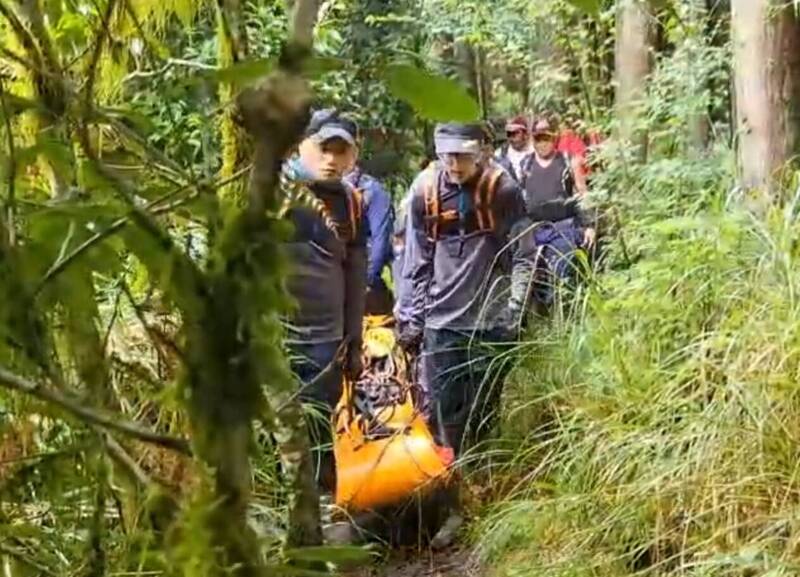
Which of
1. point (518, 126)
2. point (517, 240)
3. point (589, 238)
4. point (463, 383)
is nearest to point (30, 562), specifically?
point (463, 383)

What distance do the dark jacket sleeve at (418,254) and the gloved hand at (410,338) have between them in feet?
0.12

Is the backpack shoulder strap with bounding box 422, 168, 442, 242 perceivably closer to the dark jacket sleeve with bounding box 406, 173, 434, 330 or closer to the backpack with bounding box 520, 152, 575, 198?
the dark jacket sleeve with bounding box 406, 173, 434, 330

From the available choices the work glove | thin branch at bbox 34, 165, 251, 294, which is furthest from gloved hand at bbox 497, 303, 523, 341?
thin branch at bbox 34, 165, 251, 294

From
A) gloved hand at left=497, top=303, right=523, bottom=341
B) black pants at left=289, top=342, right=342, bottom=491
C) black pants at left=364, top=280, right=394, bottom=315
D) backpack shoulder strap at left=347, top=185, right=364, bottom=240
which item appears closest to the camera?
black pants at left=289, top=342, right=342, bottom=491

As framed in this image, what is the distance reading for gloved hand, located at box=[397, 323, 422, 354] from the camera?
4780 millimetres

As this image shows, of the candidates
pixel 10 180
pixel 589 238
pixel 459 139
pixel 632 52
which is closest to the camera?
pixel 10 180

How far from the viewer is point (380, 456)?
4113 millimetres

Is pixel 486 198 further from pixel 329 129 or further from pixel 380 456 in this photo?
pixel 380 456

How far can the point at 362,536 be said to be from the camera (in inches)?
156

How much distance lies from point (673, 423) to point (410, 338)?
5.42ft

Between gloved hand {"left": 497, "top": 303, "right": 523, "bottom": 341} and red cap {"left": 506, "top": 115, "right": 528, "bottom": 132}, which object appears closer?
gloved hand {"left": 497, "top": 303, "right": 523, "bottom": 341}

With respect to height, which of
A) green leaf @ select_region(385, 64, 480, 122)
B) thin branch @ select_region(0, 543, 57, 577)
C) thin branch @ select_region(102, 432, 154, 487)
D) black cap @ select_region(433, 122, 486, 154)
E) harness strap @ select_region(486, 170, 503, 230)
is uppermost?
black cap @ select_region(433, 122, 486, 154)

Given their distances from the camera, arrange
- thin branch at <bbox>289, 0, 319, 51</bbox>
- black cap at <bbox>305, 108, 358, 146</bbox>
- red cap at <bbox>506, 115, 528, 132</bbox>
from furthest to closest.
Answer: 1. red cap at <bbox>506, 115, 528, 132</bbox>
2. black cap at <bbox>305, 108, 358, 146</bbox>
3. thin branch at <bbox>289, 0, 319, 51</bbox>

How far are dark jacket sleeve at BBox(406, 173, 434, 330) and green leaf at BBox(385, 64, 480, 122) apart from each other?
3.76m
